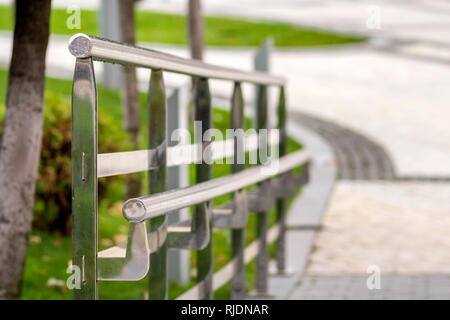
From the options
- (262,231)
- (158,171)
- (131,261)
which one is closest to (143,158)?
(158,171)

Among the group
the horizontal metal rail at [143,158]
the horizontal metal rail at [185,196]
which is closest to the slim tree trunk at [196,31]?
the horizontal metal rail at [185,196]

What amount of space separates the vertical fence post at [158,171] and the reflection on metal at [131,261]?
2.15 ft

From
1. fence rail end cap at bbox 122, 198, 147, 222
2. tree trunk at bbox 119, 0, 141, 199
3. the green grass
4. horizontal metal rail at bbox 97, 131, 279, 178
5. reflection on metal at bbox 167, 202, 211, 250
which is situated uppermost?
the green grass

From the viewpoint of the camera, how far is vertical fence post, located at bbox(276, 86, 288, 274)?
708 centimetres

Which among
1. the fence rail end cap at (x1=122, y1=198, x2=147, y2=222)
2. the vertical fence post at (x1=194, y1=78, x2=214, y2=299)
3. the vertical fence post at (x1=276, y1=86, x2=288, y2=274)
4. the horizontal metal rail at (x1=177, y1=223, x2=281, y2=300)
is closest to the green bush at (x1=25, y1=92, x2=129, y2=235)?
the vertical fence post at (x1=276, y1=86, x2=288, y2=274)

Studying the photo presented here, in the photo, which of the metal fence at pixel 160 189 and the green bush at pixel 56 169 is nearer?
the metal fence at pixel 160 189

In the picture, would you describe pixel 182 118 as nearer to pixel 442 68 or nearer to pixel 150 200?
pixel 150 200

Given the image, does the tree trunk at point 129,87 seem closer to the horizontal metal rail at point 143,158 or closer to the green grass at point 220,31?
the horizontal metal rail at point 143,158

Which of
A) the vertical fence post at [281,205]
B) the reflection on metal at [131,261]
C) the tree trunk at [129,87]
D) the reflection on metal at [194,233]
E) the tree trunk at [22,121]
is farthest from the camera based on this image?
the tree trunk at [129,87]

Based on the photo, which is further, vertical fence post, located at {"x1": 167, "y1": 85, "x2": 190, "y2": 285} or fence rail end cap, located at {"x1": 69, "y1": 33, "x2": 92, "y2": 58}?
vertical fence post, located at {"x1": 167, "y1": 85, "x2": 190, "y2": 285}

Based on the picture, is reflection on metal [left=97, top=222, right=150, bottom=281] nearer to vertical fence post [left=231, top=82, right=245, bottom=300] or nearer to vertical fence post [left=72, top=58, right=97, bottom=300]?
vertical fence post [left=72, top=58, right=97, bottom=300]

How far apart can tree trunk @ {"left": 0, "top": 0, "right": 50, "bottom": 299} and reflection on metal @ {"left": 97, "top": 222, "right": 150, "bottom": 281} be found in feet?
7.53

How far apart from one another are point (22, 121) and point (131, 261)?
242 cm

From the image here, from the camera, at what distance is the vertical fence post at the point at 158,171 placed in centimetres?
409
